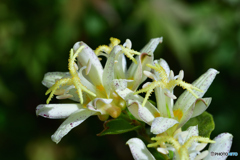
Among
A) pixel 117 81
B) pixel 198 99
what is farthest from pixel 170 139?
pixel 117 81

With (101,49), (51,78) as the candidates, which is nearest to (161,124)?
(101,49)

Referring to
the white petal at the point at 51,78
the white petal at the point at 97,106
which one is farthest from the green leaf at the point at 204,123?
the white petal at the point at 51,78

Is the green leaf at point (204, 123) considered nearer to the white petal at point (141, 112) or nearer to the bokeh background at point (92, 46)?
the white petal at point (141, 112)

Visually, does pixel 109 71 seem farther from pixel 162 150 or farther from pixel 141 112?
→ pixel 162 150

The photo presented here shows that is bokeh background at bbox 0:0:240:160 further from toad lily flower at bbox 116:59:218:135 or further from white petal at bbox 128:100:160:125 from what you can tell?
white petal at bbox 128:100:160:125

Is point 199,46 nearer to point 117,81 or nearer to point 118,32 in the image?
point 118,32

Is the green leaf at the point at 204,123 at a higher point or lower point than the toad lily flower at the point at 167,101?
lower

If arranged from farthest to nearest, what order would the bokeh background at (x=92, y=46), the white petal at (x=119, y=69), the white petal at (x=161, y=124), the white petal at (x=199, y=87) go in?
the bokeh background at (x=92, y=46)
the white petal at (x=119, y=69)
the white petal at (x=199, y=87)
the white petal at (x=161, y=124)

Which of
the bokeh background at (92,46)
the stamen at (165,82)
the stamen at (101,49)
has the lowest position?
the bokeh background at (92,46)
